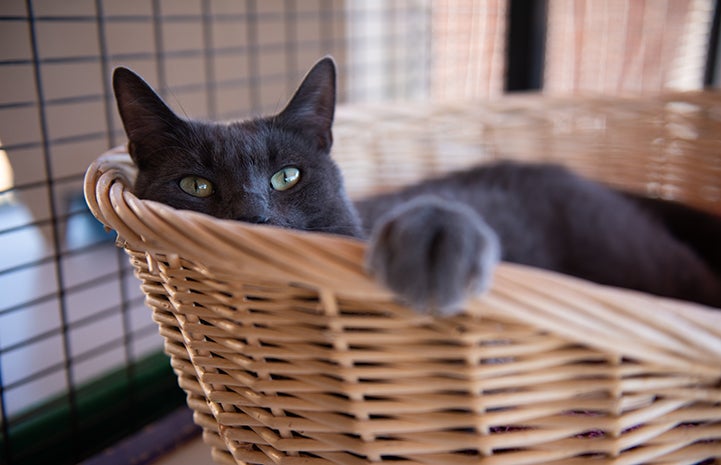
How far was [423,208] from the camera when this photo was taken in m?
0.60

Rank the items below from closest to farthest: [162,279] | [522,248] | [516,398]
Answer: [516,398]
[162,279]
[522,248]

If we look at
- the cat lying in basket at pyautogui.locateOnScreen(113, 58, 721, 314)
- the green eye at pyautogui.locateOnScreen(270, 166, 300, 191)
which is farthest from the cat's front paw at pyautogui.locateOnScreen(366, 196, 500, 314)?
the green eye at pyautogui.locateOnScreen(270, 166, 300, 191)

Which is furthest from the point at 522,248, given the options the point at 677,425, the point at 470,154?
the point at 677,425

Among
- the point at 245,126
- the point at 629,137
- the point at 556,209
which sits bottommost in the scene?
the point at 556,209

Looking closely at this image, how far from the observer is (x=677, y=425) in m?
0.71

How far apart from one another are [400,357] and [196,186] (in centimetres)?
48

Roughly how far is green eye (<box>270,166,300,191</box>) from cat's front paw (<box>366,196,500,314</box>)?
1.37 ft

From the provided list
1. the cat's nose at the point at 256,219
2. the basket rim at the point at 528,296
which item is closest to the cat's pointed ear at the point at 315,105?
the cat's nose at the point at 256,219

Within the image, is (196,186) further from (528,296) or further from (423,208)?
(528,296)

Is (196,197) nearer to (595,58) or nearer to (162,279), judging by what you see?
(162,279)

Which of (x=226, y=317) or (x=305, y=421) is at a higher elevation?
(x=226, y=317)

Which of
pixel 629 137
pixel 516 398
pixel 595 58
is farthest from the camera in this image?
pixel 595 58

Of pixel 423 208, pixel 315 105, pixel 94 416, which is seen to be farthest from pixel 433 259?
pixel 94 416

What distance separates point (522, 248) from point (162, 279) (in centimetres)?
91
